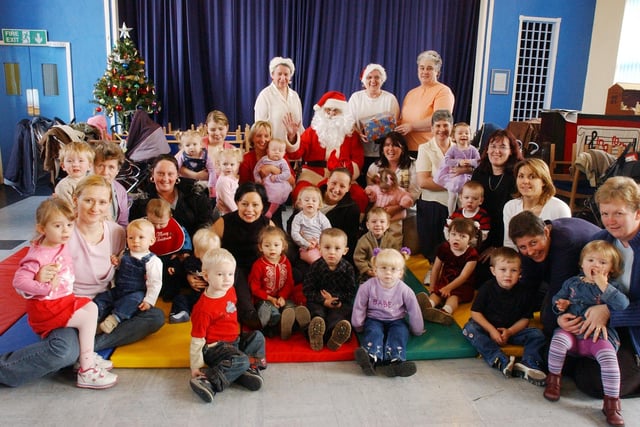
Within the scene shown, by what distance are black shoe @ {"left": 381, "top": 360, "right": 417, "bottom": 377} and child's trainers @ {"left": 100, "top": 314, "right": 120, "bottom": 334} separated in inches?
63.8

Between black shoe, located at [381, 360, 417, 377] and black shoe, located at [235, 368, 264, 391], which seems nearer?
black shoe, located at [235, 368, 264, 391]

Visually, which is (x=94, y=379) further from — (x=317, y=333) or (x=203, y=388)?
(x=317, y=333)

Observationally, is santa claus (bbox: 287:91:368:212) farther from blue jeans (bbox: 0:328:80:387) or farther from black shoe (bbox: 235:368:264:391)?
blue jeans (bbox: 0:328:80:387)

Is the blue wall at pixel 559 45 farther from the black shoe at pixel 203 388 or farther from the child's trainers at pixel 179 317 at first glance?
the black shoe at pixel 203 388

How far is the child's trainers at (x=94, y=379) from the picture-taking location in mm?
2697

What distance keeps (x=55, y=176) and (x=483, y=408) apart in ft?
17.8

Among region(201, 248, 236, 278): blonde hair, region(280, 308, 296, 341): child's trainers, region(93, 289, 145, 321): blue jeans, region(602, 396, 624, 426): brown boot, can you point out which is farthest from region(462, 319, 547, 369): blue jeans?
region(93, 289, 145, 321): blue jeans

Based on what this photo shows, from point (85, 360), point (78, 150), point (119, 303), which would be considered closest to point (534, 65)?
point (78, 150)

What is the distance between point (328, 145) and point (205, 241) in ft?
6.27

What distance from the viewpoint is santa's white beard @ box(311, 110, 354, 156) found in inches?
191

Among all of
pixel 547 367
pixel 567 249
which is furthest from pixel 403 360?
pixel 567 249

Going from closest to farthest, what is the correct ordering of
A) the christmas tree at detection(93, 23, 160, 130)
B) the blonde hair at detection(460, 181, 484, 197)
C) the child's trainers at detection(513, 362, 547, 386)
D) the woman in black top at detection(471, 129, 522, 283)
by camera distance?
the child's trainers at detection(513, 362, 547, 386) < the blonde hair at detection(460, 181, 484, 197) < the woman in black top at detection(471, 129, 522, 283) < the christmas tree at detection(93, 23, 160, 130)

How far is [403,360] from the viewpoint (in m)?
2.95

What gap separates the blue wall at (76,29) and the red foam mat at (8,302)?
495cm
